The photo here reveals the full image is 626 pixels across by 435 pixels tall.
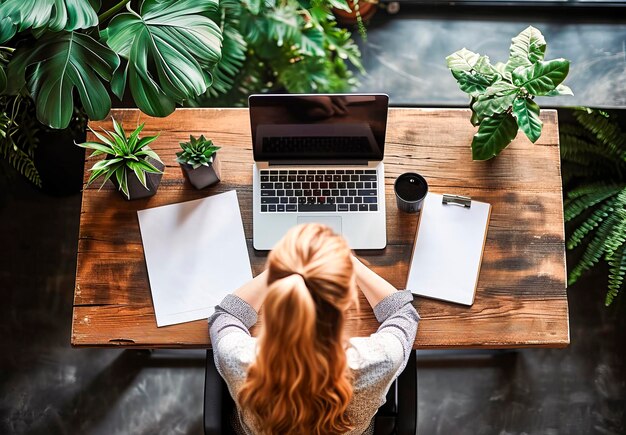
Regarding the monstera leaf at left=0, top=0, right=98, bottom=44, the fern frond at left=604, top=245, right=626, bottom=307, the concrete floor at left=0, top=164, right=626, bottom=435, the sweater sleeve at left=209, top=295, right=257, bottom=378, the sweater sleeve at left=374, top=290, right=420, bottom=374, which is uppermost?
the monstera leaf at left=0, top=0, right=98, bottom=44

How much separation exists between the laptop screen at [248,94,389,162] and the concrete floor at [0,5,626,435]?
0.88m

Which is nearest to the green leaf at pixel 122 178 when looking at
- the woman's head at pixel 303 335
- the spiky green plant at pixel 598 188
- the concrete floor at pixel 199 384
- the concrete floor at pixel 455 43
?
the woman's head at pixel 303 335

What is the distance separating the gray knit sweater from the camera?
1.39m

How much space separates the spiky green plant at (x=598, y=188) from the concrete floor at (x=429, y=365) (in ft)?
0.70

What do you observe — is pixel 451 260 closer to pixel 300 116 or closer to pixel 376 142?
pixel 376 142

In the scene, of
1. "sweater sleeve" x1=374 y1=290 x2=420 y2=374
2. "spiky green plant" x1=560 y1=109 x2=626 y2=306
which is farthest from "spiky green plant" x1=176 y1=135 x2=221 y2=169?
"spiky green plant" x1=560 y1=109 x2=626 y2=306

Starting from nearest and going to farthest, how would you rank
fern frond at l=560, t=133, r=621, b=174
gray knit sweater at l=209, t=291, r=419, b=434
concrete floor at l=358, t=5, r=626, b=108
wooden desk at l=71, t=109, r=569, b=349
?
1. gray knit sweater at l=209, t=291, r=419, b=434
2. wooden desk at l=71, t=109, r=569, b=349
3. fern frond at l=560, t=133, r=621, b=174
4. concrete floor at l=358, t=5, r=626, b=108

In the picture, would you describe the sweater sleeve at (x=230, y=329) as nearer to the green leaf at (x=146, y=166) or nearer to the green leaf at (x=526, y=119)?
the green leaf at (x=146, y=166)

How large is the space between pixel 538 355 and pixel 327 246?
1515mm

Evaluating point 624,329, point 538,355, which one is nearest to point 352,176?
point 538,355

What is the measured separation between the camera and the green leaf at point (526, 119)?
58.2 inches

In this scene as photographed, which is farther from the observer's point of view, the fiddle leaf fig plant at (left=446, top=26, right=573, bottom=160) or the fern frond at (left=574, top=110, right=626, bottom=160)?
the fern frond at (left=574, top=110, right=626, bottom=160)

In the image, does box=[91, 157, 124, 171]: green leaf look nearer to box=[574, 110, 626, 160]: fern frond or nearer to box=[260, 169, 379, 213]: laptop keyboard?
box=[260, 169, 379, 213]: laptop keyboard

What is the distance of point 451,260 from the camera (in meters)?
1.63
